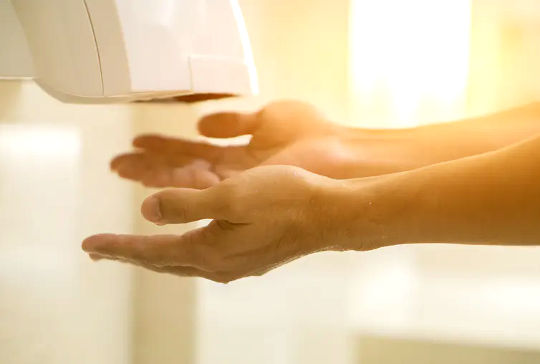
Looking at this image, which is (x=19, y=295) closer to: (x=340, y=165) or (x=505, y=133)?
(x=340, y=165)

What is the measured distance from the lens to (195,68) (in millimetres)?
440

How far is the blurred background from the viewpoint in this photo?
2.49 ft

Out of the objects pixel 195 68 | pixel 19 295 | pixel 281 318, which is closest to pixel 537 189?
pixel 195 68

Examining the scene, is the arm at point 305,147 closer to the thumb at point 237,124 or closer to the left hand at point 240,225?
the thumb at point 237,124

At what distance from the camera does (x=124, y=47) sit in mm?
414

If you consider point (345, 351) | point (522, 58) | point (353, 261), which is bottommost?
point (345, 351)

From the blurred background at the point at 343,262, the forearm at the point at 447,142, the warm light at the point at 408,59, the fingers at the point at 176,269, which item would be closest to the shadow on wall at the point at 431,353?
the blurred background at the point at 343,262

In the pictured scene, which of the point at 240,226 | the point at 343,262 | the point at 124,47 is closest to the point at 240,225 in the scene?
the point at 240,226

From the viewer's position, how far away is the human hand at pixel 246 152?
1.92 feet

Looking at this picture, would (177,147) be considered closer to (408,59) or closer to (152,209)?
(152,209)

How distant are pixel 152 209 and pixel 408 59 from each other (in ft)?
1.99

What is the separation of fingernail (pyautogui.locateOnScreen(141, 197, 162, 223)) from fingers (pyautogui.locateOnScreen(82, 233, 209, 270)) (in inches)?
1.0

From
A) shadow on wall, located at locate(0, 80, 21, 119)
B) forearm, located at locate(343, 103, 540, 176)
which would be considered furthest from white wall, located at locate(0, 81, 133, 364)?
forearm, located at locate(343, 103, 540, 176)

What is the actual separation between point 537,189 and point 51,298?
1.41 feet
